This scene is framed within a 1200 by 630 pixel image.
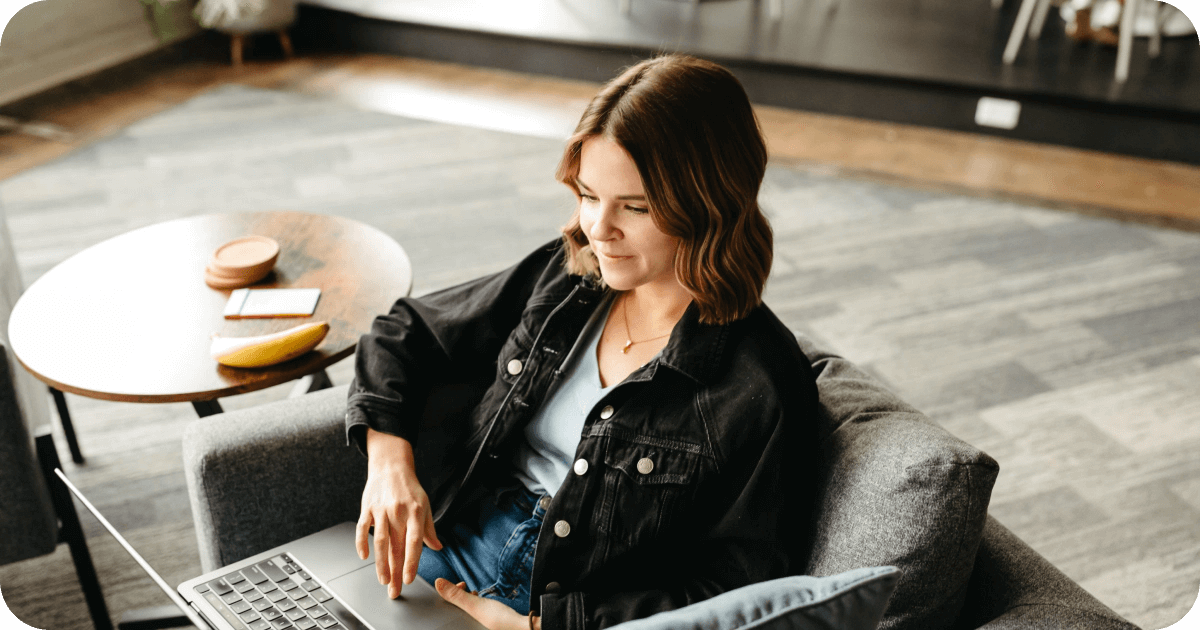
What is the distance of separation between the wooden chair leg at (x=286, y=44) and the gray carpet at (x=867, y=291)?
0.64 metres

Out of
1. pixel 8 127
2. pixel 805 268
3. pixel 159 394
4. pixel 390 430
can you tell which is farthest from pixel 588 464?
pixel 8 127

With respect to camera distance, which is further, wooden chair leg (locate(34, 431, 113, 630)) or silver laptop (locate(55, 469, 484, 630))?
wooden chair leg (locate(34, 431, 113, 630))

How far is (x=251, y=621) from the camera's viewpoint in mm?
1198

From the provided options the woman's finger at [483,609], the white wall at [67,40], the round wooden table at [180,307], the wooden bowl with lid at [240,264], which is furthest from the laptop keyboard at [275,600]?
the white wall at [67,40]

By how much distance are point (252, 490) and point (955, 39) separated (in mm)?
4370

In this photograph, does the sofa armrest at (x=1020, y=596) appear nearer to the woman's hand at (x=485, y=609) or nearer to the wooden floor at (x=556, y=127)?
the woman's hand at (x=485, y=609)

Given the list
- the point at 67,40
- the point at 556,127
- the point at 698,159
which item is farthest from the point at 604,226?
the point at 67,40

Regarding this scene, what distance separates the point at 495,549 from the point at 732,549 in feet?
1.20

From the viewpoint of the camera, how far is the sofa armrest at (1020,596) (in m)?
1.04

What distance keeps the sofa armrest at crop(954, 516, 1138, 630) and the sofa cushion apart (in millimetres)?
50

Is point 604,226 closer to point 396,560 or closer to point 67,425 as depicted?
point 396,560

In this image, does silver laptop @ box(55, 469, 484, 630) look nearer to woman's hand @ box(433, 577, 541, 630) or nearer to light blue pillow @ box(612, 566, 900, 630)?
woman's hand @ box(433, 577, 541, 630)

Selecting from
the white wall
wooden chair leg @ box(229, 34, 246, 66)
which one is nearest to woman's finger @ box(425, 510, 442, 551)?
the white wall

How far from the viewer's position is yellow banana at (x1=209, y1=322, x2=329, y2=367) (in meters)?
1.61
